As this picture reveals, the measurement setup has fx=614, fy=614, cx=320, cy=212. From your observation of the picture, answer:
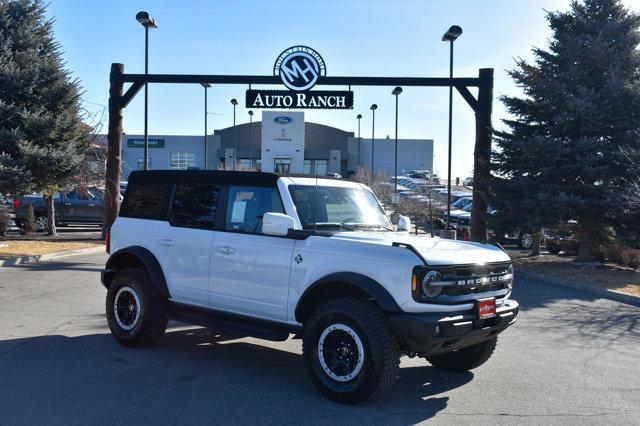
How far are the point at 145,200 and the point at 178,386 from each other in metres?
2.58

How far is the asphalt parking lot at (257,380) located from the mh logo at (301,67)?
1051 cm

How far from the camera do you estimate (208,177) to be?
6910 mm

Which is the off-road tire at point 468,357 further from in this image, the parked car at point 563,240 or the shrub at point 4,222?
the shrub at point 4,222

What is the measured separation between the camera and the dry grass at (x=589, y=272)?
43.5ft

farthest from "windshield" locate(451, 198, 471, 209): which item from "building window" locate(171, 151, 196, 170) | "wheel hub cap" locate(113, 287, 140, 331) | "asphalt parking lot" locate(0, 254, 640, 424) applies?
"building window" locate(171, 151, 196, 170)

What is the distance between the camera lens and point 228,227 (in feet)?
21.2

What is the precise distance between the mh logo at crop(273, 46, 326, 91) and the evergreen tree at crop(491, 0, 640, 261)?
18.9 feet

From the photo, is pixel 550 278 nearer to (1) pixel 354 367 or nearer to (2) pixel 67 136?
(1) pixel 354 367

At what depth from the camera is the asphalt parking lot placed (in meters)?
5.08

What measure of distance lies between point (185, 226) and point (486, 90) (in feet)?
43.4

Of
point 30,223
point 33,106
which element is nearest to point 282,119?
point 30,223

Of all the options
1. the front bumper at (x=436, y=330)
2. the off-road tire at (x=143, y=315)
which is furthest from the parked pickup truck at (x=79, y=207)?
the front bumper at (x=436, y=330)

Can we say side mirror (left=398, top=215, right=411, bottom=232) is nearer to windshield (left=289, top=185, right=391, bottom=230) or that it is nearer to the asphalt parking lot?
windshield (left=289, top=185, right=391, bottom=230)

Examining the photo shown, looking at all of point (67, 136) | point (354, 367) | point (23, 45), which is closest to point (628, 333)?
point (354, 367)
